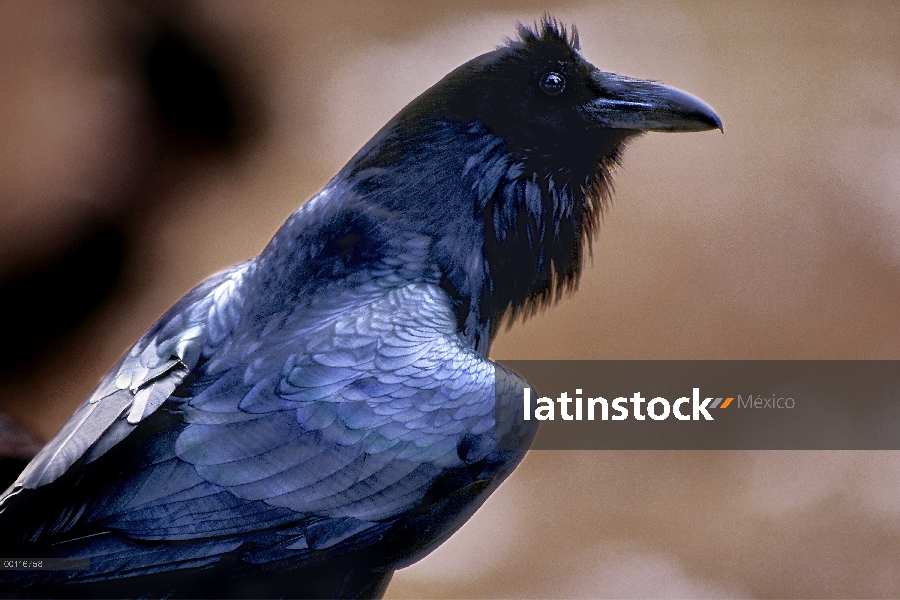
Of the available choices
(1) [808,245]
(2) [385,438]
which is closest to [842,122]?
(1) [808,245]

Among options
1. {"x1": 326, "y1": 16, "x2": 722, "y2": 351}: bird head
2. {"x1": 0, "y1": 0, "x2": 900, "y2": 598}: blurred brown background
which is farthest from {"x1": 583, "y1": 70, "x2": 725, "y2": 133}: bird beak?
{"x1": 0, "y1": 0, "x2": 900, "y2": 598}: blurred brown background

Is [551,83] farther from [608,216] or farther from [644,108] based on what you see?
[608,216]

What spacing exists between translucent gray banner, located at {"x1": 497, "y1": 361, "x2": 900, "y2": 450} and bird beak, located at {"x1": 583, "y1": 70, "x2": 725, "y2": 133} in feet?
1.05

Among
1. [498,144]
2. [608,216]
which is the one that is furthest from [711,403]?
[498,144]

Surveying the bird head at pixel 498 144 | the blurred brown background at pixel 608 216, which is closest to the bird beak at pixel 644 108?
the bird head at pixel 498 144

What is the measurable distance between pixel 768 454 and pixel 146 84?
39.7 inches

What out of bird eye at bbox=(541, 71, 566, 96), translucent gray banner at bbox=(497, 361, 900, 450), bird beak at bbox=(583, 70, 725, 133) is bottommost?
translucent gray banner at bbox=(497, 361, 900, 450)

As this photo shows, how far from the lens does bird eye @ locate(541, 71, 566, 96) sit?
2.79 feet

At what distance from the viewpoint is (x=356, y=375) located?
0.78 meters

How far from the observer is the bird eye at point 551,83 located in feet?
2.79

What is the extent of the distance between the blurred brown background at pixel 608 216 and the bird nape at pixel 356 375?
0.24m

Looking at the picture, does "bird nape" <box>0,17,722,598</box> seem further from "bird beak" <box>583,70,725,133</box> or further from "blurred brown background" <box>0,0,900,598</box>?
"blurred brown background" <box>0,0,900,598</box>

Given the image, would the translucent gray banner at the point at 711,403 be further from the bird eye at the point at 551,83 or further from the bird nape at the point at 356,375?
the bird eye at the point at 551,83

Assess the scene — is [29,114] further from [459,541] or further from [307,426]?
[459,541]
